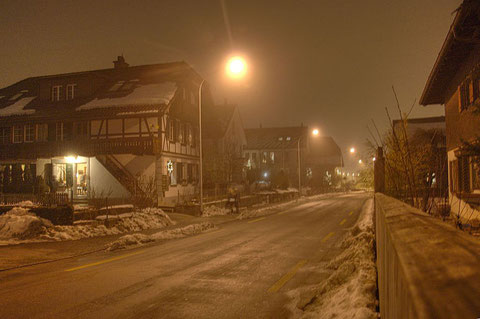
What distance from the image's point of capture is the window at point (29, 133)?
116 ft

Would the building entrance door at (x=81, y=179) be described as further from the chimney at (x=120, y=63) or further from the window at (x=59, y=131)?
the chimney at (x=120, y=63)

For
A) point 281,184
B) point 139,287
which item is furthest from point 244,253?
point 281,184

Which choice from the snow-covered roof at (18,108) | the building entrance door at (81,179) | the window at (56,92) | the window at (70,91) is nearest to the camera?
the building entrance door at (81,179)

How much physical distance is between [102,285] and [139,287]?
81 cm

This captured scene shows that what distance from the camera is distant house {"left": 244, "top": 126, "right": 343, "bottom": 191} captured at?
73.7 metres

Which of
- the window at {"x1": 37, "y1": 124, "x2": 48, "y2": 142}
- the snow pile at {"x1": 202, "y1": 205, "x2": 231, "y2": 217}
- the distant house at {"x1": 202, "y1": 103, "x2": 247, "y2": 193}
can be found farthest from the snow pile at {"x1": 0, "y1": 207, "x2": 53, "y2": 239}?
the distant house at {"x1": 202, "y1": 103, "x2": 247, "y2": 193}

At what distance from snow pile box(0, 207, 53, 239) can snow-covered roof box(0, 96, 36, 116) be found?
23.3 metres

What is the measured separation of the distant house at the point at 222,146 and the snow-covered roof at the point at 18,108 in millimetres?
17724

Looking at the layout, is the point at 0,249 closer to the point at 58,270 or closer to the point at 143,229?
the point at 58,270

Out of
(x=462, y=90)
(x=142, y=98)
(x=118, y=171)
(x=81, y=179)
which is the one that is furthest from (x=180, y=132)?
(x=462, y=90)

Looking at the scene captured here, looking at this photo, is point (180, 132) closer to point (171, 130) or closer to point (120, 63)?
point (171, 130)

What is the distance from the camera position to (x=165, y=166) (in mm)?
32781

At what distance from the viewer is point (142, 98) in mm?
32906

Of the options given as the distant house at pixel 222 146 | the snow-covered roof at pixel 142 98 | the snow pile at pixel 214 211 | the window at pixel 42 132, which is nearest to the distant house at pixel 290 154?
the distant house at pixel 222 146
